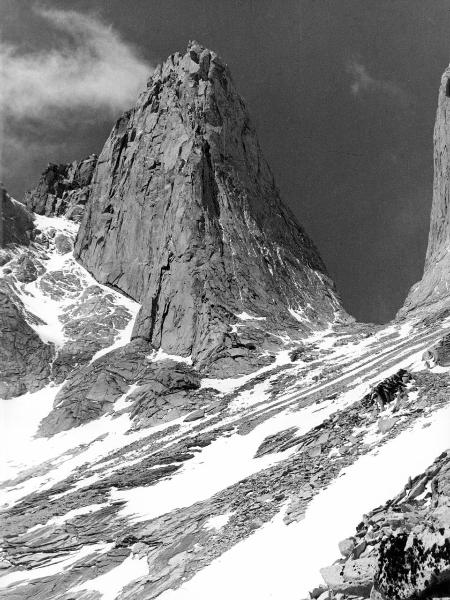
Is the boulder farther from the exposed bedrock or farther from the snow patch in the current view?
the snow patch

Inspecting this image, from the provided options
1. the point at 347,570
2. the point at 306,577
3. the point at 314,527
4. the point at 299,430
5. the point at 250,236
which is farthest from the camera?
the point at 250,236

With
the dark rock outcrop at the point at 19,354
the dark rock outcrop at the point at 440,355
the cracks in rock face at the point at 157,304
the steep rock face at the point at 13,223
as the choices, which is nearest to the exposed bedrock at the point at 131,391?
the cracks in rock face at the point at 157,304

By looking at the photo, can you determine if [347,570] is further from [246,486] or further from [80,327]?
[80,327]

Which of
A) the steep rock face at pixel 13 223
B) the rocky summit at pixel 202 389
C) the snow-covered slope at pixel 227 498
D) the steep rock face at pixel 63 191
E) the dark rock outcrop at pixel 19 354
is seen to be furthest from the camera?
the steep rock face at pixel 63 191

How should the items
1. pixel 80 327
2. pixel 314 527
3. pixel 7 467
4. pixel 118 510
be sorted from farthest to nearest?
1. pixel 80 327
2. pixel 7 467
3. pixel 118 510
4. pixel 314 527

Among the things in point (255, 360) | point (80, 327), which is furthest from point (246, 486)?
point (80, 327)

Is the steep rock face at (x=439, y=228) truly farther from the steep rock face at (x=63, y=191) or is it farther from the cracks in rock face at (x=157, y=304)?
the steep rock face at (x=63, y=191)

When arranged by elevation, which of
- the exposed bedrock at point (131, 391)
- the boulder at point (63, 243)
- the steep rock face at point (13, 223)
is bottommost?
the exposed bedrock at point (131, 391)
